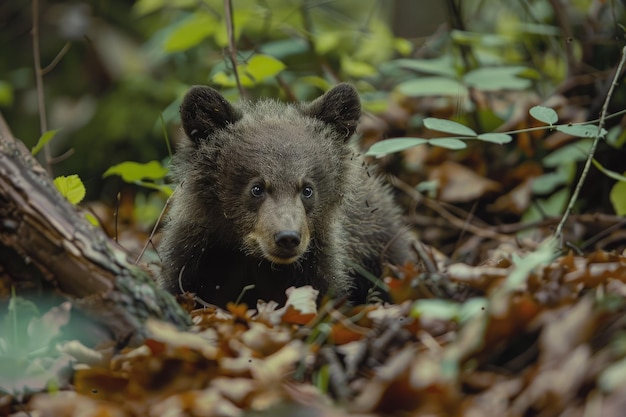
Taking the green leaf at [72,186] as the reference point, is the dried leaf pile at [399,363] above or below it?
below

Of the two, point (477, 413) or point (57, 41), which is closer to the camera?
point (477, 413)

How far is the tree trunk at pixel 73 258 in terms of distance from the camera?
3189 mm

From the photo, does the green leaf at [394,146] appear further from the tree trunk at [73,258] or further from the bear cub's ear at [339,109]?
the tree trunk at [73,258]

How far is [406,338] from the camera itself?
3.06 metres

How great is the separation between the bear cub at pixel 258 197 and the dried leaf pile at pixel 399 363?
4.90ft

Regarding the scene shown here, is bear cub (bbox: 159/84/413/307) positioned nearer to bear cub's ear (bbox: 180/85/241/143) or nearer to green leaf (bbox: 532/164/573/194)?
bear cub's ear (bbox: 180/85/241/143)

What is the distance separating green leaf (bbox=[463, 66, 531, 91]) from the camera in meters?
6.53

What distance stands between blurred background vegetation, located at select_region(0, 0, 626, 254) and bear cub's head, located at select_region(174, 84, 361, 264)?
0.75 metres

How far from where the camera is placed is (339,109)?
540 cm

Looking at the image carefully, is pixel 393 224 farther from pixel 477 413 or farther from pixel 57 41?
pixel 57 41

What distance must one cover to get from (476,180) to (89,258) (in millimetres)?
4801

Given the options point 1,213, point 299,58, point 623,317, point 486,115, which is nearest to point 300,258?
point 1,213

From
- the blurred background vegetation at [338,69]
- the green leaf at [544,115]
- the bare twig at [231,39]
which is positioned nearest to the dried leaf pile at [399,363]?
the green leaf at [544,115]

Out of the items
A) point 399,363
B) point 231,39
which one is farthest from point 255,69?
point 399,363
